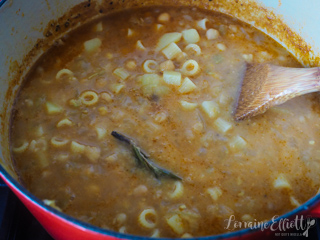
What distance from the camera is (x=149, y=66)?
309cm

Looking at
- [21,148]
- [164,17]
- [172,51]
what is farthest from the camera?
[164,17]

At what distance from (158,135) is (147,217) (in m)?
0.64

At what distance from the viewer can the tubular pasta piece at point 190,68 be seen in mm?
3035

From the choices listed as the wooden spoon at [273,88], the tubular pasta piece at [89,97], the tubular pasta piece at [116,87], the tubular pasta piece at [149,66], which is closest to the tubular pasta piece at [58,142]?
the tubular pasta piece at [89,97]

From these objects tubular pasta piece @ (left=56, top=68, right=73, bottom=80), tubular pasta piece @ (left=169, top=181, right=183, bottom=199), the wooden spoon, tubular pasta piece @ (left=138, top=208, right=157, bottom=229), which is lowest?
tubular pasta piece @ (left=138, top=208, right=157, bottom=229)

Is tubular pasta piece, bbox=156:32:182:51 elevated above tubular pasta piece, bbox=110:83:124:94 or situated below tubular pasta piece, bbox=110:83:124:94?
above

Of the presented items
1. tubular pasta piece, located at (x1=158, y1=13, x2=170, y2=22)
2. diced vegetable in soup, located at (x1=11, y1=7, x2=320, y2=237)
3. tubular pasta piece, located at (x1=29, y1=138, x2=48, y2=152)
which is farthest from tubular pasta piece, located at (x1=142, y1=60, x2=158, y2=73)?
tubular pasta piece, located at (x1=29, y1=138, x2=48, y2=152)

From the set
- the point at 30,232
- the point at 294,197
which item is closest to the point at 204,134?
the point at 294,197

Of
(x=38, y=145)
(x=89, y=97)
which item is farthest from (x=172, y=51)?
(x=38, y=145)

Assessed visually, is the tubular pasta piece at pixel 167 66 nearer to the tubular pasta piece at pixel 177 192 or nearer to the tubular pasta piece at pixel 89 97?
the tubular pasta piece at pixel 89 97

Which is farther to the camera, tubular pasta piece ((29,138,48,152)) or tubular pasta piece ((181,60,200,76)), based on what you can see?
tubular pasta piece ((181,60,200,76))

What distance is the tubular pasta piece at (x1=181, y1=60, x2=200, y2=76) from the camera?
3035mm

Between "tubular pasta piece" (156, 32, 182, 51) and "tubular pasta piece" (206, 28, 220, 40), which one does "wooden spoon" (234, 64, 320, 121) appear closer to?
"tubular pasta piece" (206, 28, 220, 40)

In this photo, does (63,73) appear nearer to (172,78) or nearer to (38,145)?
(38,145)
